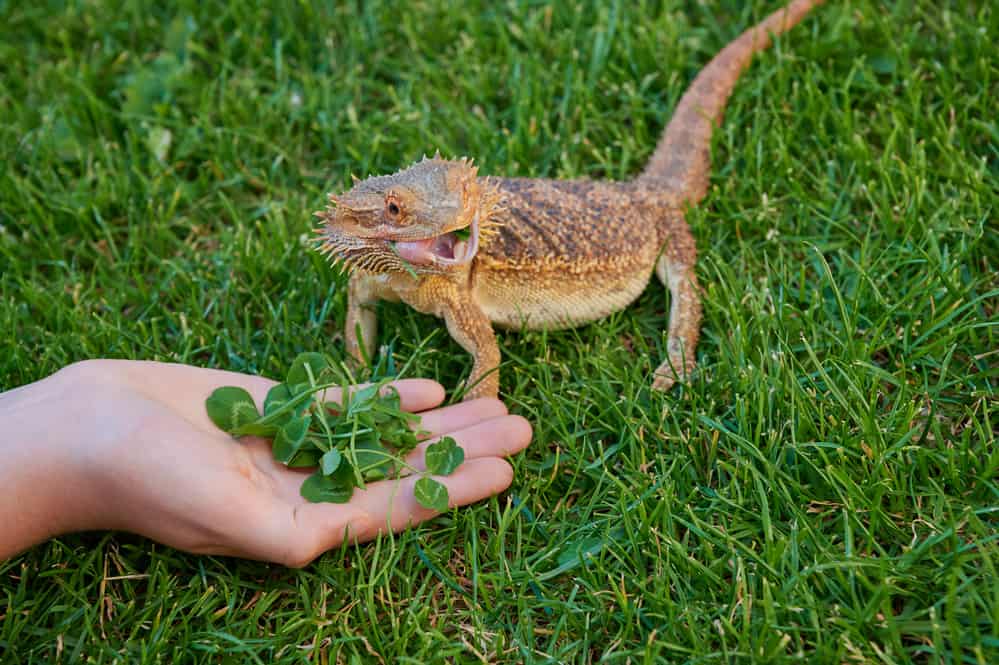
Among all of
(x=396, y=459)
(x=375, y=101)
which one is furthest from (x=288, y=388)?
(x=375, y=101)

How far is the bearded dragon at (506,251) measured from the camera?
3.31 meters

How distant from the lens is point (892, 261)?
3.94 meters

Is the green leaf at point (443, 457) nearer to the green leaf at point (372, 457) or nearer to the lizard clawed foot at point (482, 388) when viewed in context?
the green leaf at point (372, 457)

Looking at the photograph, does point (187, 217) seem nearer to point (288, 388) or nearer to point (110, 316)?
point (110, 316)

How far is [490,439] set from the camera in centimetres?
345

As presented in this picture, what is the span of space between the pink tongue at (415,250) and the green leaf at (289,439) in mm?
676

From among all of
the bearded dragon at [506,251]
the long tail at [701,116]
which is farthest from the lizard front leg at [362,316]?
the long tail at [701,116]

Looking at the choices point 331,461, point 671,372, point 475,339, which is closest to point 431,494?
point 331,461

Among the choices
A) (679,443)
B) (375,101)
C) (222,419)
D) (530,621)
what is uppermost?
(375,101)

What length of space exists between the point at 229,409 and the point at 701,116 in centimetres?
266

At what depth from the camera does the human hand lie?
9.41 feet

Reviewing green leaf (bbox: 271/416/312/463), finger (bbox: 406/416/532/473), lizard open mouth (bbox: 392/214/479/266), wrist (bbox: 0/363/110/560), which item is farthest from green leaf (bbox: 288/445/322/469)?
lizard open mouth (bbox: 392/214/479/266)

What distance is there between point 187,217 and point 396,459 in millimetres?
2170

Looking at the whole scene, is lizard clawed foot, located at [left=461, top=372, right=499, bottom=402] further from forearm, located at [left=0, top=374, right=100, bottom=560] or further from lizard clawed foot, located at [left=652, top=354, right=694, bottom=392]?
forearm, located at [left=0, top=374, right=100, bottom=560]
